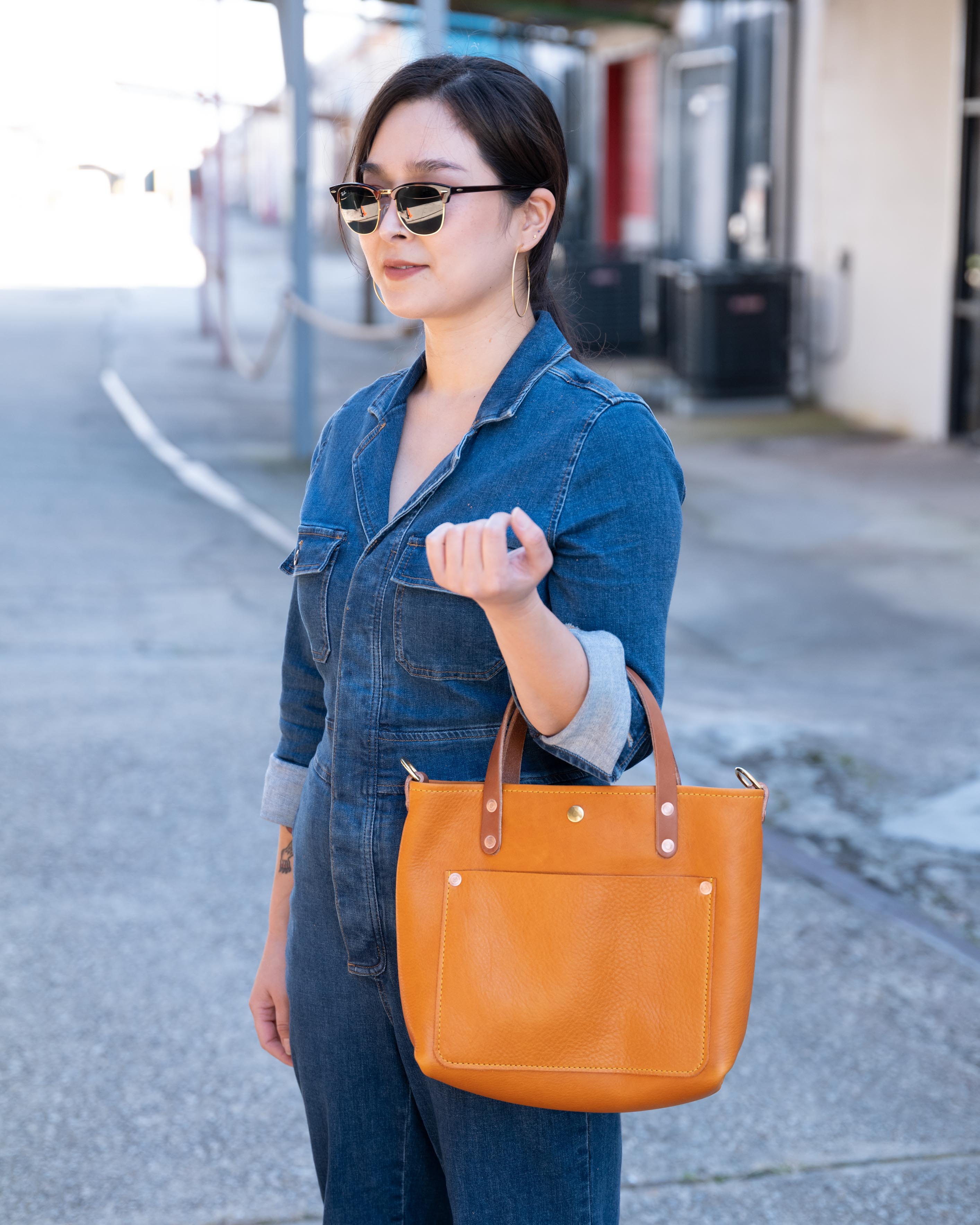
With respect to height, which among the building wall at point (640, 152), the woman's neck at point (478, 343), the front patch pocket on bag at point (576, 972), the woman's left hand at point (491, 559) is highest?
the building wall at point (640, 152)

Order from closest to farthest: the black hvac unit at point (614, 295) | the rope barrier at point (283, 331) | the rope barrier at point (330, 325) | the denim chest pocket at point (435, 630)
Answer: the denim chest pocket at point (435, 630) → the rope barrier at point (330, 325) → the rope barrier at point (283, 331) → the black hvac unit at point (614, 295)

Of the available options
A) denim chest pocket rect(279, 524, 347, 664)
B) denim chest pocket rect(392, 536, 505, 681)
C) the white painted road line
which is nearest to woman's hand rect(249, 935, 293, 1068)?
denim chest pocket rect(279, 524, 347, 664)

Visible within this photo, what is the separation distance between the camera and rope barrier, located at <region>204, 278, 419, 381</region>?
10188mm

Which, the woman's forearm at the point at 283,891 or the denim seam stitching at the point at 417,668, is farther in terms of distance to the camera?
the woman's forearm at the point at 283,891

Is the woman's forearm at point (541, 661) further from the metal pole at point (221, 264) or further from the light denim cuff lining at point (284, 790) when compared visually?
the metal pole at point (221, 264)

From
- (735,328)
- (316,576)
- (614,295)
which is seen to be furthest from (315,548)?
(614,295)

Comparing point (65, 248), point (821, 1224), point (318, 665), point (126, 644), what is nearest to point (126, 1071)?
point (821, 1224)

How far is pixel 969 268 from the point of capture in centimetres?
1155

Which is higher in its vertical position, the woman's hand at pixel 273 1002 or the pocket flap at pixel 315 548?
the pocket flap at pixel 315 548

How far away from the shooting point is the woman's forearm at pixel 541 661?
4.55 feet

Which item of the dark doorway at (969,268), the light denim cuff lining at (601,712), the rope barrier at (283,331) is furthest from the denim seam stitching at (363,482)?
the dark doorway at (969,268)

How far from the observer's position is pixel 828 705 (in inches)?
222

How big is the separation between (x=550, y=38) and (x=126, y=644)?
45.4 feet

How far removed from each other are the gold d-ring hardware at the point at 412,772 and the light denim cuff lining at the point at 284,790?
0.32m
